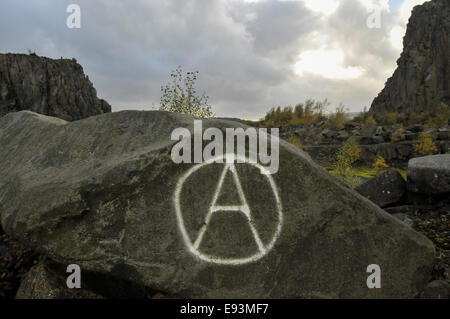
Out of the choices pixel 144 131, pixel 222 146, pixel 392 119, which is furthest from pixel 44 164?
pixel 392 119

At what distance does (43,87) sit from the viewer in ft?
27.2

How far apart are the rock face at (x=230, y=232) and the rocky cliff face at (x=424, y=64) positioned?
3016 centimetres

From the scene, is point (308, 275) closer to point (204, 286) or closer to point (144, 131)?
point (204, 286)

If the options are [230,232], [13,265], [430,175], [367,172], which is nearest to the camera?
[230,232]

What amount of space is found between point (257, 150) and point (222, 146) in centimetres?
32

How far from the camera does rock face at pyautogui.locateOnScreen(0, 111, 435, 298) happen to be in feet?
7.91

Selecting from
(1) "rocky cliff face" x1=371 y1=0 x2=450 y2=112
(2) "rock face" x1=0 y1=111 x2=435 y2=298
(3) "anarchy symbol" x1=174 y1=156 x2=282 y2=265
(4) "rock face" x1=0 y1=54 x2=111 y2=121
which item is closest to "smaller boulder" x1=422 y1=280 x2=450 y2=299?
(2) "rock face" x1=0 y1=111 x2=435 y2=298

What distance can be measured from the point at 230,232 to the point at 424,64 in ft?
114

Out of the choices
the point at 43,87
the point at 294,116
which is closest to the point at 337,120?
the point at 294,116

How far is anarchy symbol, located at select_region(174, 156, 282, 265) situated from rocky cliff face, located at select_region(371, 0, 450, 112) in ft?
100

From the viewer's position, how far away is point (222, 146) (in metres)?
2.50

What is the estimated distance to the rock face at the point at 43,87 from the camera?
7970mm

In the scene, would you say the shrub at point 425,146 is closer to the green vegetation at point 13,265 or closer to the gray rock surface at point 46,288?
the gray rock surface at point 46,288

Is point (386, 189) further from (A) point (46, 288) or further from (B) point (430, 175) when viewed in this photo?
(A) point (46, 288)
